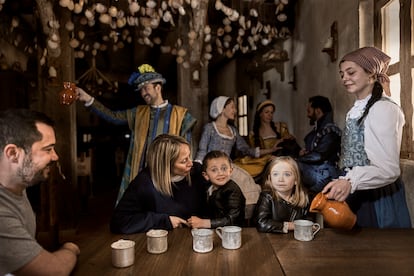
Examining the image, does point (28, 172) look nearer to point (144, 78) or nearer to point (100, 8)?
point (144, 78)

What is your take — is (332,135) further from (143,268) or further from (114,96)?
(114,96)

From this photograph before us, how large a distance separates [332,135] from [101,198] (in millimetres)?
4269

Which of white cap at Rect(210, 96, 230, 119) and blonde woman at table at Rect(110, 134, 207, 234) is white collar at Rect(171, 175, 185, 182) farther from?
white cap at Rect(210, 96, 230, 119)

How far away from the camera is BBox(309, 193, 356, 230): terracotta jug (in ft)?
4.67

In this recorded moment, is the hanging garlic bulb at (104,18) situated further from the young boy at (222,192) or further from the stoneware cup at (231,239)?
the stoneware cup at (231,239)

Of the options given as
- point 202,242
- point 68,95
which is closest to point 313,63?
point 68,95

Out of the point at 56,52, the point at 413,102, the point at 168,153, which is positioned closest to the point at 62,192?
the point at 56,52

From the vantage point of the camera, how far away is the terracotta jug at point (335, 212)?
1423mm

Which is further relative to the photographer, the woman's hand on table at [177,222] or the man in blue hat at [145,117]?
the man in blue hat at [145,117]

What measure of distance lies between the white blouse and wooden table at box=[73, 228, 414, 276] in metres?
0.22

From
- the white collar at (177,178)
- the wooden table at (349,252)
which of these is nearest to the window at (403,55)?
the wooden table at (349,252)

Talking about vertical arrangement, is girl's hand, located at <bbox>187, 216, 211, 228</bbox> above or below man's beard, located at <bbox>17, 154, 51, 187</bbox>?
below

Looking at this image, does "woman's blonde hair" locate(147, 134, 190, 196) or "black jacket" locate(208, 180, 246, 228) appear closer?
"woman's blonde hair" locate(147, 134, 190, 196)

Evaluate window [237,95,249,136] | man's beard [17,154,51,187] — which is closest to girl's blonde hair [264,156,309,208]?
man's beard [17,154,51,187]
